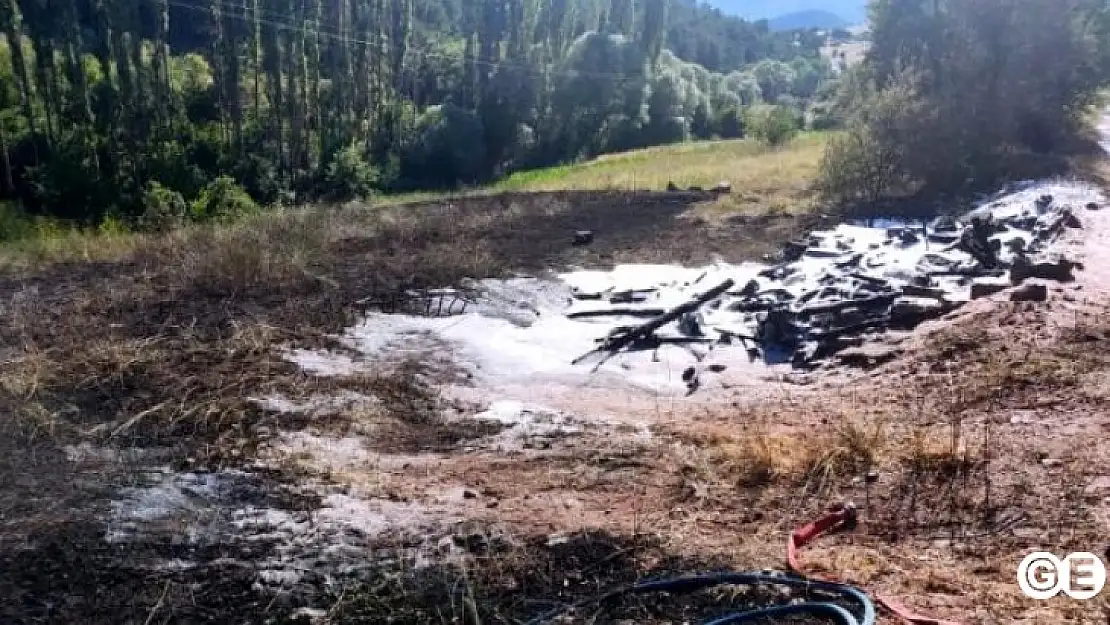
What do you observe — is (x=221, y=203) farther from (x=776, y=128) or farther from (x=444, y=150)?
(x=776, y=128)

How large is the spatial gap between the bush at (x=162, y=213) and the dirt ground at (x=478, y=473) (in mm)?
6088

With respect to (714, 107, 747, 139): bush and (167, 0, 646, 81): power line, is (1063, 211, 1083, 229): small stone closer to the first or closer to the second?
(167, 0, 646, 81): power line

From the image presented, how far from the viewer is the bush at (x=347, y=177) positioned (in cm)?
3247

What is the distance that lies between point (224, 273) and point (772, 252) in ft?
28.8

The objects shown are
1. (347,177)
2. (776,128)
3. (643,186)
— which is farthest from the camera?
(776,128)

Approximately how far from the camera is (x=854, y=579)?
435 cm

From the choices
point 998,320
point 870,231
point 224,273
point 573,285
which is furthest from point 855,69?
point 224,273

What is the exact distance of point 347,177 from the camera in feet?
108

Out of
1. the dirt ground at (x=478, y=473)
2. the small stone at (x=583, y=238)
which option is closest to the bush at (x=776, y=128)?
the small stone at (x=583, y=238)

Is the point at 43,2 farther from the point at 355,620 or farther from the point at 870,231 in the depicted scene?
the point at 355,620

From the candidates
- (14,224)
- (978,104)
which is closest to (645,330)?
(978,104)

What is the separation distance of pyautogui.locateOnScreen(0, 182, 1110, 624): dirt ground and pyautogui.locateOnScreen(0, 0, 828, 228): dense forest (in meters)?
10.9

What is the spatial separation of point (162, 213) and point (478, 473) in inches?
585

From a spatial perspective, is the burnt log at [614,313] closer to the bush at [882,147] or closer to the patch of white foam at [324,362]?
the patch of white foam at [324,362]
